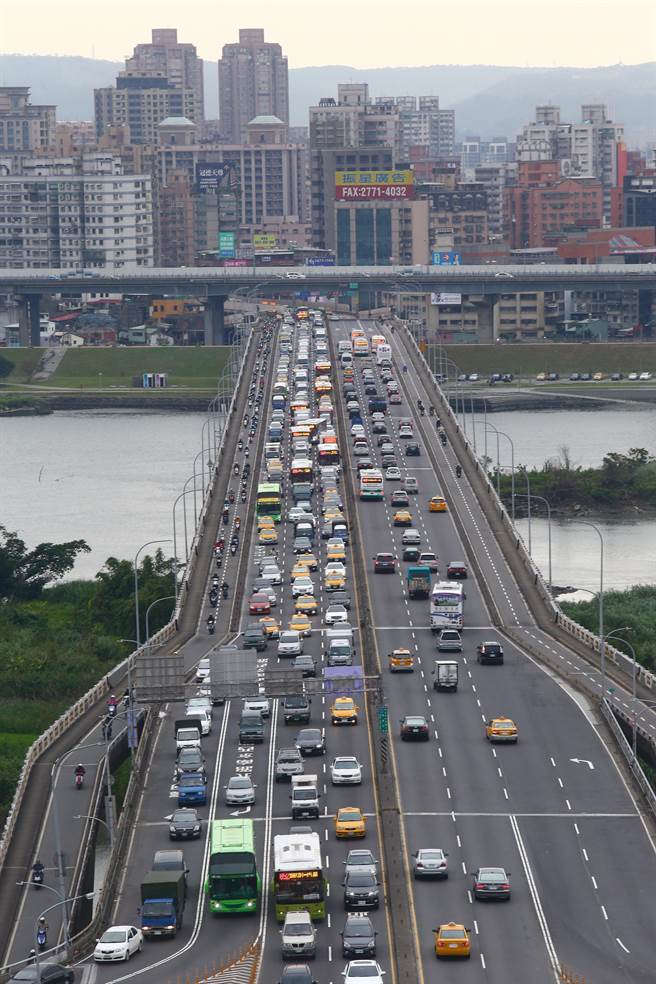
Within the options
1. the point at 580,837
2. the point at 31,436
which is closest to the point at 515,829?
the point at 580,837

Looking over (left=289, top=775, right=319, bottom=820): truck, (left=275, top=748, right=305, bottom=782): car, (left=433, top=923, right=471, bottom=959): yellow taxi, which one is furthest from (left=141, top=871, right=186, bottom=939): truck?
(left=275, top=748, right=305, bottom=782): car

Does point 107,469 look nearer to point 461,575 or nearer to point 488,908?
point 461,575

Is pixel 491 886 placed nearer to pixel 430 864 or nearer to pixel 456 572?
pixel 430 864

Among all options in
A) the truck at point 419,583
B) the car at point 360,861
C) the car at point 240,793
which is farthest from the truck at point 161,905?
the truck at point 419,583

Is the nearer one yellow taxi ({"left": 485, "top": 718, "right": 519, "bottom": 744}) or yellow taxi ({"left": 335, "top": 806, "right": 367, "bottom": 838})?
yellow taxi ({"left": 335, "top": 806, "right": 367, "bottom": 838})

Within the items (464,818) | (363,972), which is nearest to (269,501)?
(464,818)

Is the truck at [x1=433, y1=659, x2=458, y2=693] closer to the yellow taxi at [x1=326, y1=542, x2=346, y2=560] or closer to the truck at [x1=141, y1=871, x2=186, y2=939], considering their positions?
the truck at [x1=141, y1=871, x2=186, y2=939]
